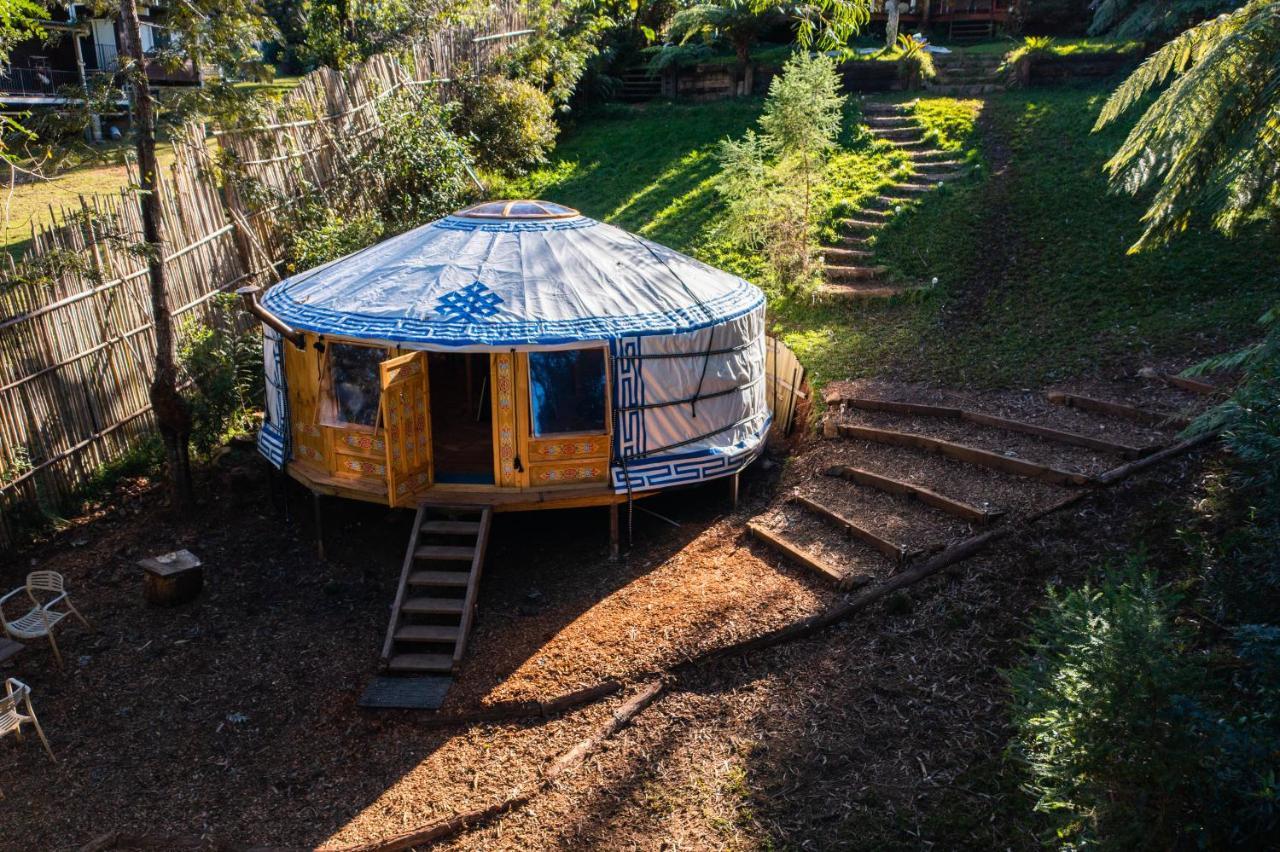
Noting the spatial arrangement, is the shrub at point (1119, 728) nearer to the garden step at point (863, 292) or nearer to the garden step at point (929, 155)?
the garden step at point (863, 292)

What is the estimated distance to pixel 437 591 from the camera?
24.6ft

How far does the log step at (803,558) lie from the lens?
6.83m

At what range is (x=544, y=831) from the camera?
5.30 m

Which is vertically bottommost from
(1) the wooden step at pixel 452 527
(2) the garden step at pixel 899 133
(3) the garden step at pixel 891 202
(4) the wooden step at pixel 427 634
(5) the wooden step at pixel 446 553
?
(4) the wooden step at pixel 427 634

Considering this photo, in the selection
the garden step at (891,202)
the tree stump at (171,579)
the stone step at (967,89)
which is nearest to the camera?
the tree stump at (171,579)

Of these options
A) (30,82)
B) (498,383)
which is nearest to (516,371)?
(498,383)

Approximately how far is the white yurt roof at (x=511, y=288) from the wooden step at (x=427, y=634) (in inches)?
82.0

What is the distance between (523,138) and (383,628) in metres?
10.2

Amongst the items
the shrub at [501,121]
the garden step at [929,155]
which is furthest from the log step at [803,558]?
the shrub at [501,121]

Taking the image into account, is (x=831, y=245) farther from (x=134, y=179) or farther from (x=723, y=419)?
(x=134, y=179)

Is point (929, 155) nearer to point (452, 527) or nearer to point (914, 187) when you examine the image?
point (914, 187)

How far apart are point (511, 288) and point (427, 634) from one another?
111 inches

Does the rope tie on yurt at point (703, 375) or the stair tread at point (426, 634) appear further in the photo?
the rope tie on yurt at point (703, 375)

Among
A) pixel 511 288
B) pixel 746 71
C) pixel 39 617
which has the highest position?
pixel 746 71
